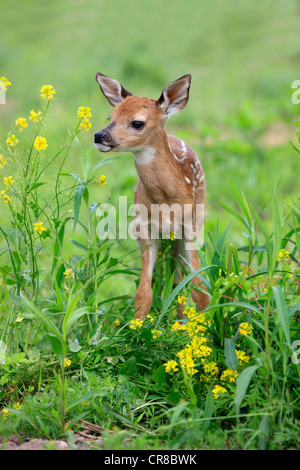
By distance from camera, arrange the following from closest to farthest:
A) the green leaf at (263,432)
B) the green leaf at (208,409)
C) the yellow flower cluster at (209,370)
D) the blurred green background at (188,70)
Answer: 1. the green leaf at (263,432)
2. the green leaf at (208,409)
3. the yellow flower cluster at (209,370)
4. the blurred green background at (188,70)

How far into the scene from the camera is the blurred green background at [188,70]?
688 cm

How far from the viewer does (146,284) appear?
11.8 ft

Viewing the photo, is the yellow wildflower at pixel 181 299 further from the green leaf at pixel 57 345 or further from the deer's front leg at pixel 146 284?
the green leaf at pixel 57 345

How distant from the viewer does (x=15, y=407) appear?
289 centimetres

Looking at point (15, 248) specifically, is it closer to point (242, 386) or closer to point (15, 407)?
point (15, 407)

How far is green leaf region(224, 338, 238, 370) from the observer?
276cm

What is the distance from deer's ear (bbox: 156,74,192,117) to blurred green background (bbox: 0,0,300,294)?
6.85 feet

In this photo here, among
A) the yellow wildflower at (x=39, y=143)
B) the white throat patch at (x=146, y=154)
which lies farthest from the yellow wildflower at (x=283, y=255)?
the yellow wildflower at (x=39, y=143)

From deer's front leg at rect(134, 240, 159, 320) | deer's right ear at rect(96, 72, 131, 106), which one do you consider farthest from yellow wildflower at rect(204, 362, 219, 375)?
deer's right ear at rect(96, 72, 131, 106)

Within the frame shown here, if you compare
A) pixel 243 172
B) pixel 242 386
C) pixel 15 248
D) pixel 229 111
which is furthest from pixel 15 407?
pixel 229 111

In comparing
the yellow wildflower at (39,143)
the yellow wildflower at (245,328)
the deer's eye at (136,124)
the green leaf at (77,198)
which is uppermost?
the deer's eye at (136,124)

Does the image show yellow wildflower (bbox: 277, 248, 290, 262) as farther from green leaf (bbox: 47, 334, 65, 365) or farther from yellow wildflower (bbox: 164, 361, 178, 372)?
green leaf (bbox: 47, 334, 65, 365)

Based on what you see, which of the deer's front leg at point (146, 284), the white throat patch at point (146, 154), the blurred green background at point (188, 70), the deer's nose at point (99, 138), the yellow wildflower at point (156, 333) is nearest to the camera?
the yellow wildflower at point (156, 333)

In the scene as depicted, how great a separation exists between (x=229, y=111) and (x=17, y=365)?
6271 millimetres
